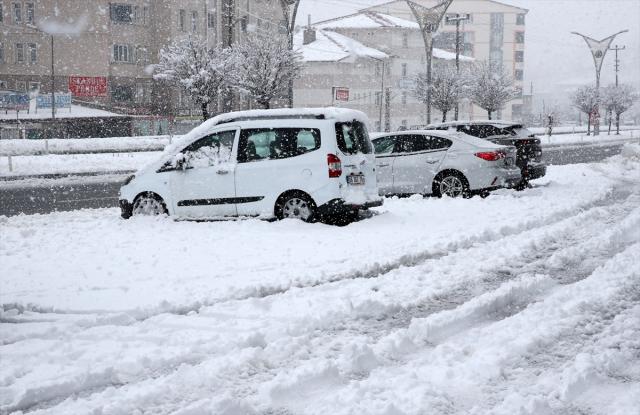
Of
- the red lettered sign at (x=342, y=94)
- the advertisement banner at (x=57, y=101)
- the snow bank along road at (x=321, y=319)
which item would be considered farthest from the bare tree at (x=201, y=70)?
the red lettered sign at (x=342, y=94)

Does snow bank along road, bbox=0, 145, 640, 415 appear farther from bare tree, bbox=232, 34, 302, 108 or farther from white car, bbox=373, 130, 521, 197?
bare tree, bbox=232, 34, 302, 108

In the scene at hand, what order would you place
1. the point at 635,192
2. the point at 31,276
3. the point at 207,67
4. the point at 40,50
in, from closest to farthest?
the point at 31,276 → the point at 635,192 → the point at 207,67 → the point at 40,50

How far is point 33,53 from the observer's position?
2143 inches

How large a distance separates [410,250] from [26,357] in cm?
533

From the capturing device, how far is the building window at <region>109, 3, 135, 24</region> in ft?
187

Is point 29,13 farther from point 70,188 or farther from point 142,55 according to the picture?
point 70,188

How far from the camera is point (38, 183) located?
2288cm

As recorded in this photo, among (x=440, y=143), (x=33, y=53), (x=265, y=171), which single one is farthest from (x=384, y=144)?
(x=33, y=53)

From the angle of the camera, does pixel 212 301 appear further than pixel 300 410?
Yes

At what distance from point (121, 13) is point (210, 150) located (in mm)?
48786

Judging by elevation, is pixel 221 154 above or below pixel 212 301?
above

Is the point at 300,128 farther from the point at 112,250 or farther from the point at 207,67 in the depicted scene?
the point at 207,67

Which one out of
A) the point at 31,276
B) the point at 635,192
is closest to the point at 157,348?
the point at 31,276

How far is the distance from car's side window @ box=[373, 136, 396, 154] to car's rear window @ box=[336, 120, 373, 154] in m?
3.25
